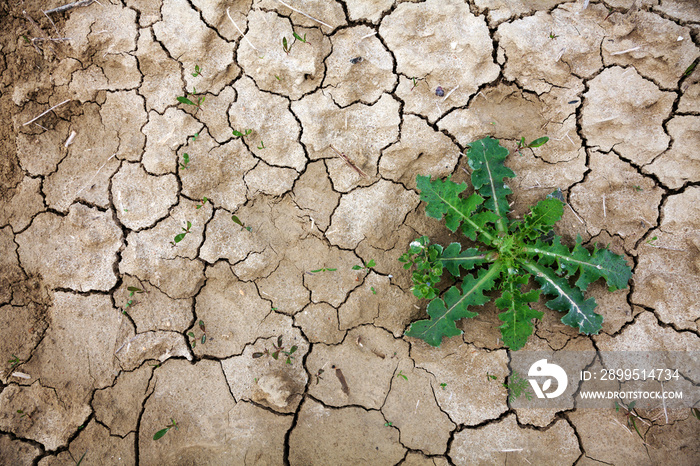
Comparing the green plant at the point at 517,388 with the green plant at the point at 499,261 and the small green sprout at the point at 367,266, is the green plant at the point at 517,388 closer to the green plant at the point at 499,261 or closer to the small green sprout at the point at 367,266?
the green plant at the point at 499,261

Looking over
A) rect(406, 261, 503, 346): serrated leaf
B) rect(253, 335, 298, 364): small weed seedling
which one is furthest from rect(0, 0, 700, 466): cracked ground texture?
rect(406, 261, 503, 346): serrated leaf

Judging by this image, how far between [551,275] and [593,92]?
126 cm

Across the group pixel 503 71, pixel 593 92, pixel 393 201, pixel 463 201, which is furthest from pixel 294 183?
pixel 593 92

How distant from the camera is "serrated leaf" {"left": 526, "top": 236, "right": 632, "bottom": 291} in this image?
242 centimetres

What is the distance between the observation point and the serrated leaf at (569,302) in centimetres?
242

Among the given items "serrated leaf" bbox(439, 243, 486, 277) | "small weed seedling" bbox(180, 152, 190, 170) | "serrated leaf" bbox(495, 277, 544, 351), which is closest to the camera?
"serrated leaf" bbox(495, 277, 544, 351)

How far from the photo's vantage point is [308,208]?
262 cm

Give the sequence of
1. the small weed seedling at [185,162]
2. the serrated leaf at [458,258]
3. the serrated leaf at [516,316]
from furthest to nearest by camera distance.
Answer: the small weed seedling at [185,162] → the serrated leaf at [458,258] → the serrated leaf at [516,316]

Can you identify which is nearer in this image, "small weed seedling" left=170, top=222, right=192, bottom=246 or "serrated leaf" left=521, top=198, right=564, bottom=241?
"serrated leaf" left=521, top=198, right=564, bottom=241

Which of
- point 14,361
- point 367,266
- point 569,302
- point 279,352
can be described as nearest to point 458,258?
point 367,266

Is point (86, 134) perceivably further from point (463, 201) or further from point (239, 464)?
point (463, 201)

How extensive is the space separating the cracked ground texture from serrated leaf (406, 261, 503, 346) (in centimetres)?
16

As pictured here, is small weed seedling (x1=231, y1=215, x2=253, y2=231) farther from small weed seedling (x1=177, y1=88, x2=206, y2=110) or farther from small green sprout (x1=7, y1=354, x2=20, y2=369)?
small green sprout (x1=7, y1=354, x2=20, y2=369)

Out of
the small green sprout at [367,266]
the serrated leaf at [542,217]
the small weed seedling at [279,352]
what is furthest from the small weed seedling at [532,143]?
the small weed seedling at [279,352]
